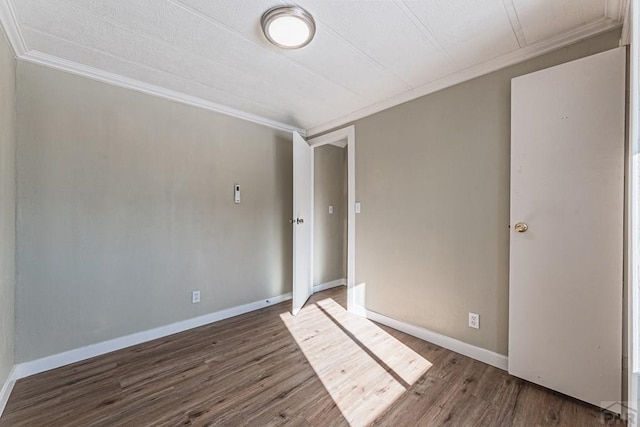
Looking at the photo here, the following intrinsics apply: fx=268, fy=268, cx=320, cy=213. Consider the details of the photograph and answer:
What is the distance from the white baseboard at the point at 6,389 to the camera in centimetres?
157

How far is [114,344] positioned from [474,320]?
2.92 m

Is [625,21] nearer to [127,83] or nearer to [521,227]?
[521,227]

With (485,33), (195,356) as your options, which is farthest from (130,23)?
(195,356)

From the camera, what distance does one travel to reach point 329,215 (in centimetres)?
417

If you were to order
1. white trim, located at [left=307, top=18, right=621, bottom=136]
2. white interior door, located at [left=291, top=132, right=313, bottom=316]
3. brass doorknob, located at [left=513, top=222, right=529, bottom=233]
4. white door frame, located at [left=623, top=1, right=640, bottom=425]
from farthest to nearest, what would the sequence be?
white interior door, located at [left=291, top=132, right=313, bottom=316]
brass doorknob, located at [left=513, top=222, right=529, bottom=233]
white trim, located at [left=307, top=18, right=621, bottom=136]
white door frame, located at [left=623, top=1, right=640, bottom=425]

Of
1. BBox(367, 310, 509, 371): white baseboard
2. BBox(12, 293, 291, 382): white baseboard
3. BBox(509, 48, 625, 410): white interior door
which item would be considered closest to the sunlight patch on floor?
BBox(367, 310, 509, 371): white baseboard

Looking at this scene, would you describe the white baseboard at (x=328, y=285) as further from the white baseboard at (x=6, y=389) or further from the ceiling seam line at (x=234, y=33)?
the white baseboard at (x=6, y=389)

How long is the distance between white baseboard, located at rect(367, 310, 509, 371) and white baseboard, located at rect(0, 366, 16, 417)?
271cm

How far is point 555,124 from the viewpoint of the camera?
1.67 meters

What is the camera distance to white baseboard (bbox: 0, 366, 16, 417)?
1571 millimetres

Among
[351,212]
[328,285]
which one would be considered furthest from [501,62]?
[328,285]

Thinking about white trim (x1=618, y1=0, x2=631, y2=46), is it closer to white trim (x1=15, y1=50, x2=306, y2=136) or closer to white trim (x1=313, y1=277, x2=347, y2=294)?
white trim (x1=15, y1=50, x2=306, y2=136)

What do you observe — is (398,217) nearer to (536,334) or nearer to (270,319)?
(536,334)

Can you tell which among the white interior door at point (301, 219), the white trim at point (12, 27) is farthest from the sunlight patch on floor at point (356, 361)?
the white trim at point (12, 27)
